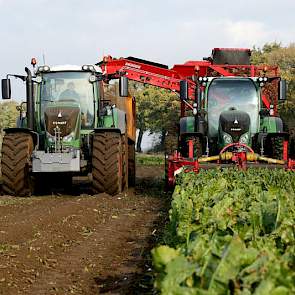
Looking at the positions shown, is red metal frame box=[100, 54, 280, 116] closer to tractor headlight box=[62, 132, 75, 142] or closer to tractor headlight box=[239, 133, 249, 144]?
tractor headlight box=[239, 133, 249, 144]

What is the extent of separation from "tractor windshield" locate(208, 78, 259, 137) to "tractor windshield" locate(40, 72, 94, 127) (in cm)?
257

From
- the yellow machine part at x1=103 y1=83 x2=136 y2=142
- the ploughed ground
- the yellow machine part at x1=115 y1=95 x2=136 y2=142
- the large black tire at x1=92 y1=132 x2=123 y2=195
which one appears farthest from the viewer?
the yellow machine part at x1=115 y1=95 x2=136 y2=142

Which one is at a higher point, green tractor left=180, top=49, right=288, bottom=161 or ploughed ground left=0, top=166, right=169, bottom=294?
green tractor left=180, top=49, right=288, bottom=161

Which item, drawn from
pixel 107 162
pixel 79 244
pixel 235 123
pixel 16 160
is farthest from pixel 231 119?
pixel 79 244

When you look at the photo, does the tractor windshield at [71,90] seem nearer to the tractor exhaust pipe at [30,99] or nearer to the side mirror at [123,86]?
the tractor exhaust pipe at [30,99]

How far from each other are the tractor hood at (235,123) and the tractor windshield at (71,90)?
9.12 feet

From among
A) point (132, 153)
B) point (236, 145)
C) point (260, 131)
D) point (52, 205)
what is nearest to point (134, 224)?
point (52, 205)

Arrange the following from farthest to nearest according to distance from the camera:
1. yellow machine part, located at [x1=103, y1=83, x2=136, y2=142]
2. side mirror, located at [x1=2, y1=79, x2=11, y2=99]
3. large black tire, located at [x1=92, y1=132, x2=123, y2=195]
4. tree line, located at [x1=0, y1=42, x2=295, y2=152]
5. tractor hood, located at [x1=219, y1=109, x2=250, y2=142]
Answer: tree line, located at [x1=0, y1=42, x2=295, y2=152] → yellow machine part, located at [x1=103, y1=83, x2=136, y2=142] → tractor hood, located at [x1=219, y1=109, x2=250, y2=142] → side mirror, located at [x1=2, y1=79, x2=11, y2=99] → large black tire, located at [x1=92, y1=132, x2=123, y2=195]

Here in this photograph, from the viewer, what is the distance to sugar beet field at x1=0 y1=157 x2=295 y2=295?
3.01m

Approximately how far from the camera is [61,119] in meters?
13.6

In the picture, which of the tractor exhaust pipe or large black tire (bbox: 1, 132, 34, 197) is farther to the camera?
the tractor exhaust pipe

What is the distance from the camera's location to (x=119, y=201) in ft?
41.8

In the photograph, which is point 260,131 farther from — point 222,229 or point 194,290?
point 194,290

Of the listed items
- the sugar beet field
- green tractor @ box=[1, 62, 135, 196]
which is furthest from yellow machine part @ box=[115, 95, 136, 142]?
the sugar beet field
